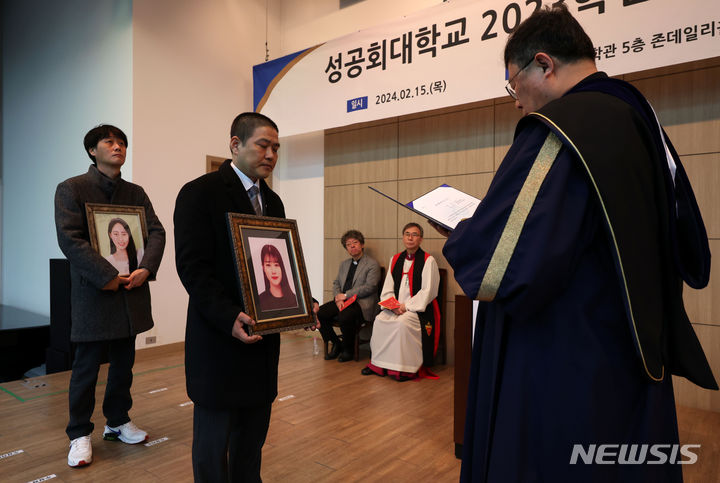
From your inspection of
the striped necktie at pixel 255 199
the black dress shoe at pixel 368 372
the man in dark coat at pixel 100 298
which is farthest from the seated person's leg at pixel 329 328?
the striped necktie at pixel 255 199

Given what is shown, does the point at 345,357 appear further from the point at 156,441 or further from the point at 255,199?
the point at 255,199

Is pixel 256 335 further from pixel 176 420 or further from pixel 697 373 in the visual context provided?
pixel 176 420

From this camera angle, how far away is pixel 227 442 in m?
1.50

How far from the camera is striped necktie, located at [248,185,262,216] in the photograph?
1.63 metres

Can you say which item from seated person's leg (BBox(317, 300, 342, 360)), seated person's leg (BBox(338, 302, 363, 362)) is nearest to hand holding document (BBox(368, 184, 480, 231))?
seated person's leg (BBox(338, 302, 363, 362))

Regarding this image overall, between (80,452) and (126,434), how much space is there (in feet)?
0.96

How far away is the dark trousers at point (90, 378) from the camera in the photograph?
236cm

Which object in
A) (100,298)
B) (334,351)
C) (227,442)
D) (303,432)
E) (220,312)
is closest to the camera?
(220,312)

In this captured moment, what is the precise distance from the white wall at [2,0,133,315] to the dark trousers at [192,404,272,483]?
3.66 m

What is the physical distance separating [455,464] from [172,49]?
4748mm

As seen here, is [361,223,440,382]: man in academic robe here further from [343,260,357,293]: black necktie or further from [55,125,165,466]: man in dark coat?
[55,125,165,466]: man in dark coat

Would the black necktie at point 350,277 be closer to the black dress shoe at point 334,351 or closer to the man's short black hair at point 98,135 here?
the black dress shoe at point 334,351

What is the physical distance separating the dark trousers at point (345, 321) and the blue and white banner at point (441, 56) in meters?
1.87

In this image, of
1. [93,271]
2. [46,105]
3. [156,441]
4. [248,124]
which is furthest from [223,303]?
[46,105]
